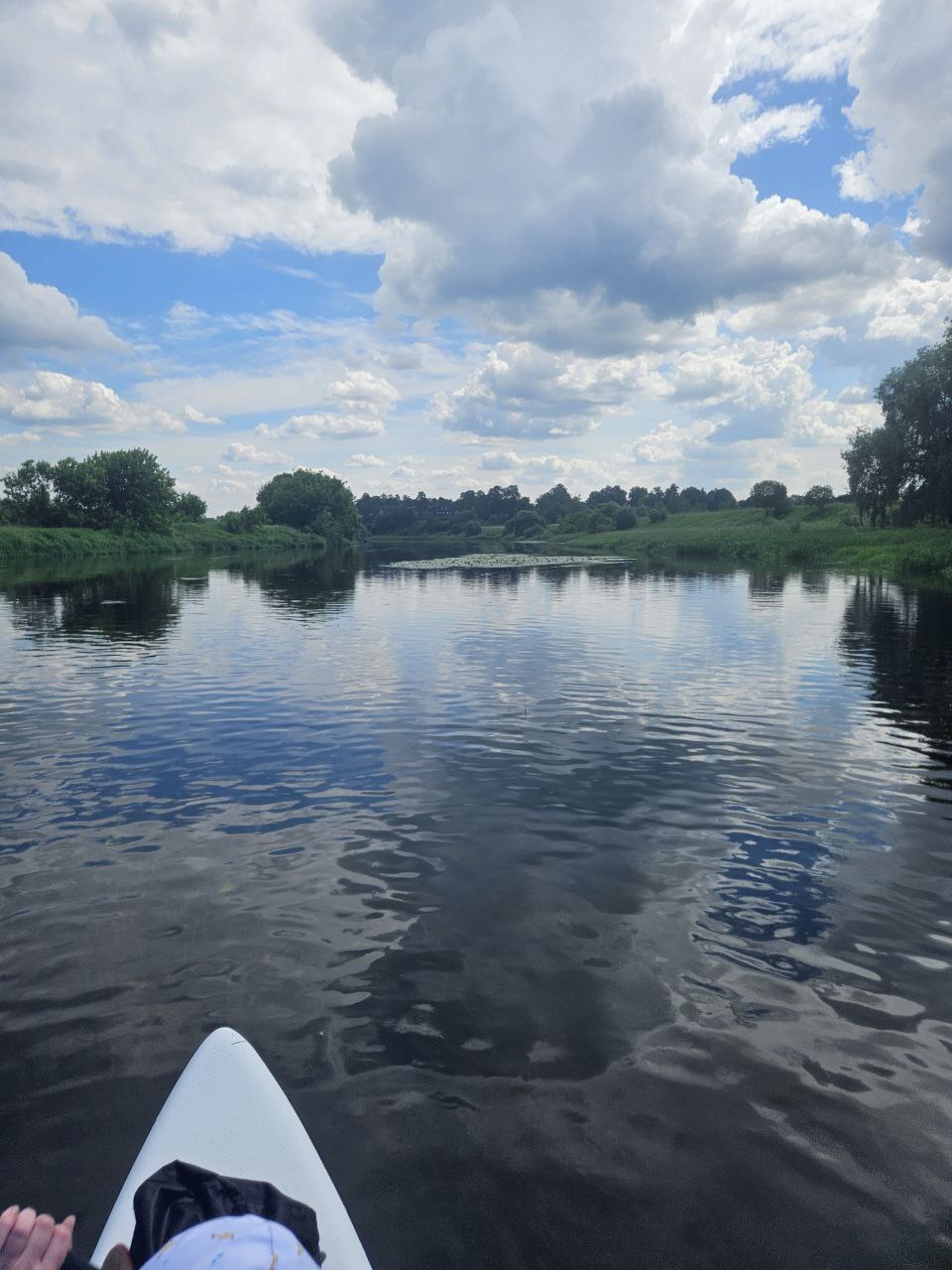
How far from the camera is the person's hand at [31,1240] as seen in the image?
323cm

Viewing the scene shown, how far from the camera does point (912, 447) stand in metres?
64.9

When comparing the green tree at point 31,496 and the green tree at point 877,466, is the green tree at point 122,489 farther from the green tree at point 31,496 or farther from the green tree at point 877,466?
the green tree at point 877,466

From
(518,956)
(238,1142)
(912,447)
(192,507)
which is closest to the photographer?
(238,1142)

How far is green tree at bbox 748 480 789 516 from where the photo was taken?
12850 cm

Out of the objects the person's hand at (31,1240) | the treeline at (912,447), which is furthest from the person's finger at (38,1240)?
the treeline at (912,447)

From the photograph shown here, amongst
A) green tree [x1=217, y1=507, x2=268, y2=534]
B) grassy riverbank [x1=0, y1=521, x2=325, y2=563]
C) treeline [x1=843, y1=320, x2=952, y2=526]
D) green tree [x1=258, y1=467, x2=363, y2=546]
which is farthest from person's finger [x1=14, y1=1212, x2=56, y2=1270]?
green tree [x1=258, y1=467, x2=363, y2=546]

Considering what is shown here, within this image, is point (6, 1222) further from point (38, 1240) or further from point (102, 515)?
point (102, 515)

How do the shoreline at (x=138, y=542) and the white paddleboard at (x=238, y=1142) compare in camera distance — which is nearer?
the white paddleboard at (x=238, y=1142)

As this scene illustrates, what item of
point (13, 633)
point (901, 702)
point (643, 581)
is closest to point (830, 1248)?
point (901, 702)

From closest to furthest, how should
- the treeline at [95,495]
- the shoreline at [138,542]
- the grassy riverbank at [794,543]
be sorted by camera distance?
the grassy riverbank at [794,543] < the shoreline at [138,542] < the treeline at [95,495]

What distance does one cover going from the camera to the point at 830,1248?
4402 millimetres

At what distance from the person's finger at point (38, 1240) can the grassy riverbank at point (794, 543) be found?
55033 mm

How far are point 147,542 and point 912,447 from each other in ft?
329

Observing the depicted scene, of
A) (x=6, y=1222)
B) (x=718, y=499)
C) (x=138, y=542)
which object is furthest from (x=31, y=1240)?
(x=718, y=499)
